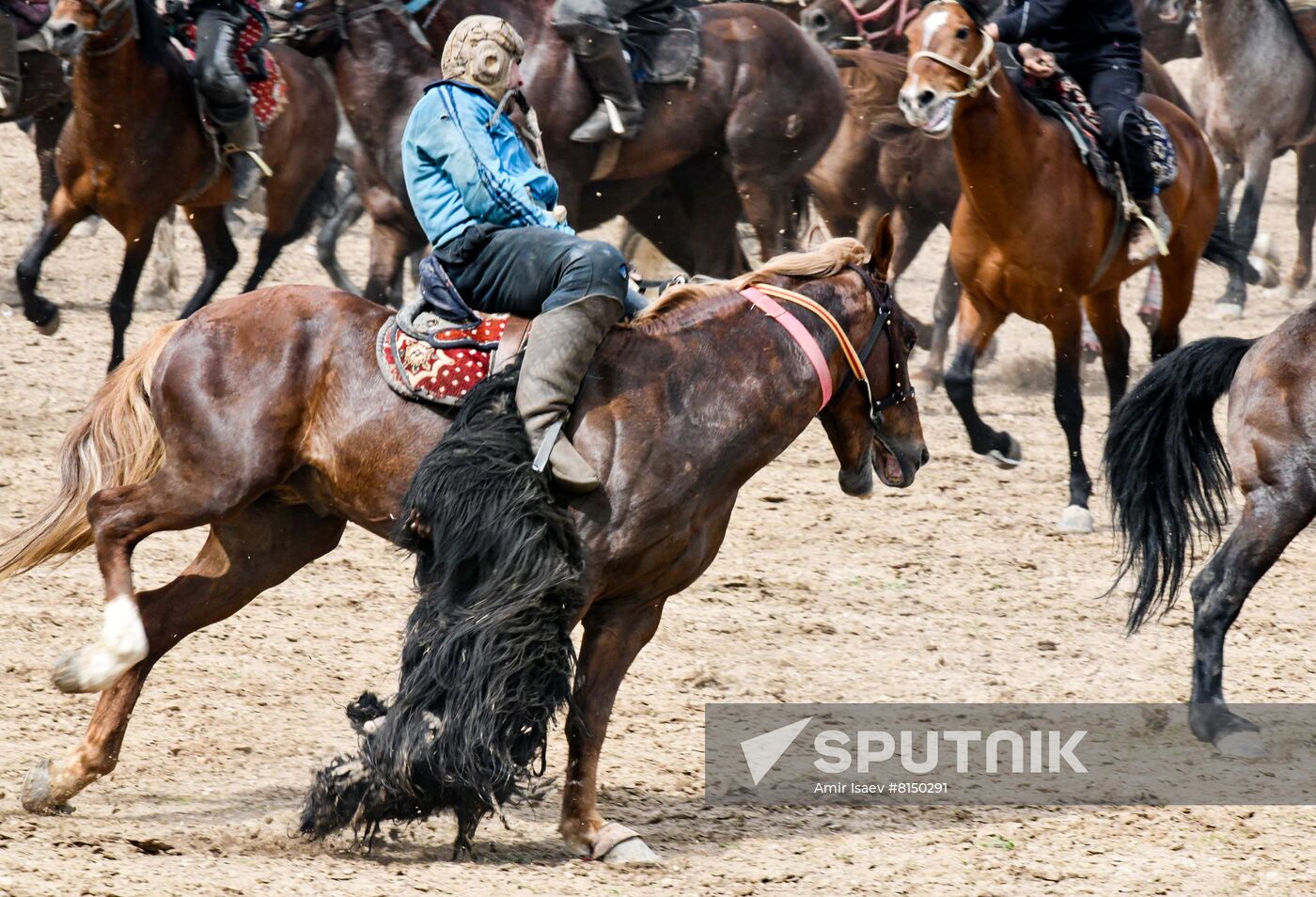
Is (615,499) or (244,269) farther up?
(615,499)

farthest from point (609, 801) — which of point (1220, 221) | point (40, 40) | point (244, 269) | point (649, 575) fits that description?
point (244, 269)

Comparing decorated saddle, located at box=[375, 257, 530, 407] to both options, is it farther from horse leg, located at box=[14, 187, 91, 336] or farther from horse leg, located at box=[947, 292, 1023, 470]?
horse leg, located at box=[14, 187, 91, 336]

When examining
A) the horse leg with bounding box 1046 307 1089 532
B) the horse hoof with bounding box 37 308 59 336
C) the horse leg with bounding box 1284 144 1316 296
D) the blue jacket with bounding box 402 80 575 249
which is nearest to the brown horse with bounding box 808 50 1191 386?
the horse leg with bounding box 1046 307 1089 532

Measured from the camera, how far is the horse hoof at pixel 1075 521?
7.86 m

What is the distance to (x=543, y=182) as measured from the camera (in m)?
4.43

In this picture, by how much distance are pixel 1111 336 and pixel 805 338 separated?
4.55 metres

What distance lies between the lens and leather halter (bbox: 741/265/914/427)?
440 centimetres

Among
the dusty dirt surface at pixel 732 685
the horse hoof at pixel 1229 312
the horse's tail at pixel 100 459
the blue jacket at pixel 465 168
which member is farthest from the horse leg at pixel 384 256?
the horse hoof at pixel 1229 312

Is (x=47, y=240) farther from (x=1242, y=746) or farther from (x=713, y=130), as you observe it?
(x=1242, y=746)

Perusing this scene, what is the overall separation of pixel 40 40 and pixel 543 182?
6122mm

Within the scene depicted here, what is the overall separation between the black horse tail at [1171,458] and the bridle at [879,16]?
6.66m

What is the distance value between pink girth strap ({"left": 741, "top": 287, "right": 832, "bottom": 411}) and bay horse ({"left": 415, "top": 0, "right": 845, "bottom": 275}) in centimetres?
468

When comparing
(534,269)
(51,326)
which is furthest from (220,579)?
(51,326)

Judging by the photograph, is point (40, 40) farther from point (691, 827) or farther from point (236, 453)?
point (691, 827)
